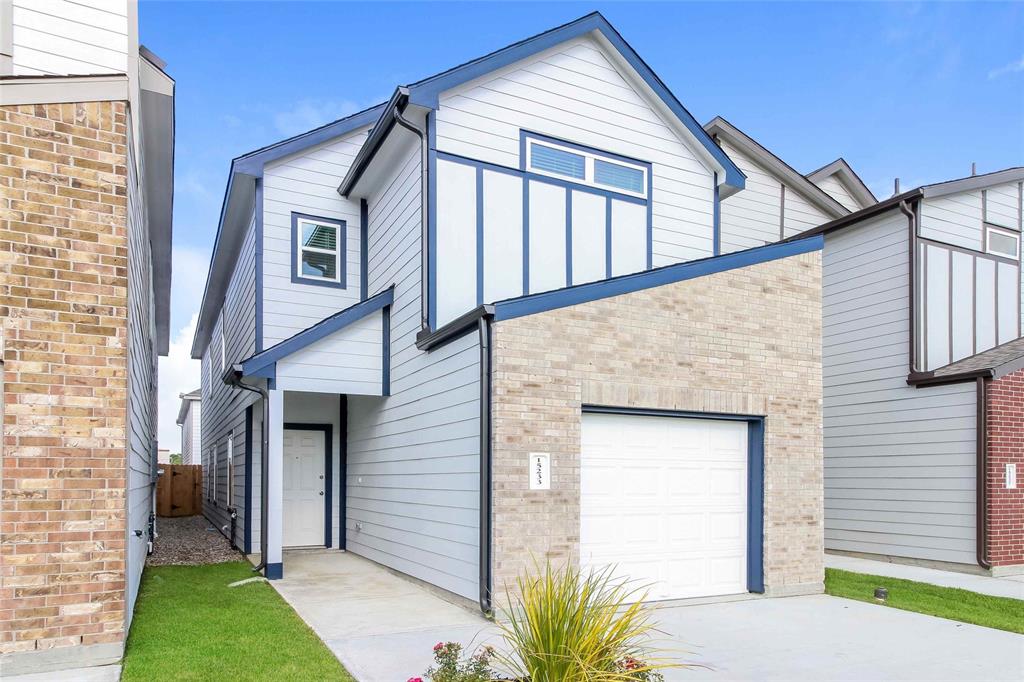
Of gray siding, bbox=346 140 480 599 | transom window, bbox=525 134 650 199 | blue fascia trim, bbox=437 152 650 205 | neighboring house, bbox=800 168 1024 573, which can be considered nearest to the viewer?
gray siding, bbox=346 140 480 599

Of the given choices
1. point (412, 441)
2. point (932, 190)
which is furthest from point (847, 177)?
point (412, 441)

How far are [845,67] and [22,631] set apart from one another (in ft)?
64.7

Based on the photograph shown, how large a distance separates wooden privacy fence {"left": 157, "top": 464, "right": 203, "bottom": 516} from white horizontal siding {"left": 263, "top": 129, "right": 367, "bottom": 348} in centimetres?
1311

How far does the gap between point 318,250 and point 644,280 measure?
248 inches

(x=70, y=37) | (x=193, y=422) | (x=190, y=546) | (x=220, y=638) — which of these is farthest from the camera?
(x=193, y=422)

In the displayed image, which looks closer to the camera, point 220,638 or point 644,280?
point 220,638

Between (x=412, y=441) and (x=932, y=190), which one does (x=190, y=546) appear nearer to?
(x=412, y=441)

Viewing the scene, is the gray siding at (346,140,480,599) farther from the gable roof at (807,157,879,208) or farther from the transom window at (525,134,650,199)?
the gable roof at (807,157,879,208)

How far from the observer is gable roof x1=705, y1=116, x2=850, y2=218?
624 inches

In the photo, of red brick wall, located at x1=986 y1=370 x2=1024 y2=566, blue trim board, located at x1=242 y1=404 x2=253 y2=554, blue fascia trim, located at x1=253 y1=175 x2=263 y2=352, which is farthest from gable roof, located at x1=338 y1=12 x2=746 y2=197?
red brick wall, located at x1=986 y1=370 x2=1024 y2=566

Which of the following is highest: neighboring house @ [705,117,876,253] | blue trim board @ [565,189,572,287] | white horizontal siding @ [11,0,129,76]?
neighboring house @ [705,117,876,253]

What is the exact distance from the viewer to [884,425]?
12.9 meters

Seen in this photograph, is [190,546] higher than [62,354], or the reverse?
[62,354]

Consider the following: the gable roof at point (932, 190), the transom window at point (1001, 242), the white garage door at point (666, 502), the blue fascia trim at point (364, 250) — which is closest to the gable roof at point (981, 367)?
the transom window at point (1001, 242)
